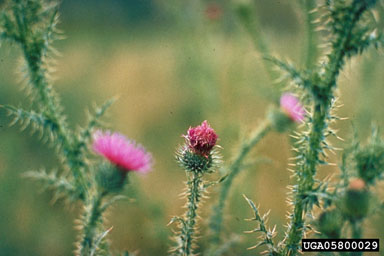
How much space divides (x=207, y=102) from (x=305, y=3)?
3.67ft

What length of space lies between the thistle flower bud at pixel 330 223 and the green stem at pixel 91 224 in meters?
0.79

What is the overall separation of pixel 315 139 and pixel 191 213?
493 mm

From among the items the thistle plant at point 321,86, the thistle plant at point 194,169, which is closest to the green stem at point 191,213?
the thistle plant at point 194,169

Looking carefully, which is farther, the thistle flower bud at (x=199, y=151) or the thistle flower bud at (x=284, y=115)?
the thistle flower bud at (x=284, y=115)

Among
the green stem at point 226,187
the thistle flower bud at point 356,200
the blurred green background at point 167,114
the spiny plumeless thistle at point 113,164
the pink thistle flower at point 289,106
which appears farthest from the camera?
the blurred green background at point 167,114

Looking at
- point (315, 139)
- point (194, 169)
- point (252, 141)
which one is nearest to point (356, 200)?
point (315, 139)

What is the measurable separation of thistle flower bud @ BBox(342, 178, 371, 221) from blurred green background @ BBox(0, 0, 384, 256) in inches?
8.5

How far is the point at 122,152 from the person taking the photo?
4.94 feet

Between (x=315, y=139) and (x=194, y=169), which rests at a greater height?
(x=315, y=139)

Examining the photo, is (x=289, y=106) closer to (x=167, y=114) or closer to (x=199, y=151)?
(x=199, y=151)

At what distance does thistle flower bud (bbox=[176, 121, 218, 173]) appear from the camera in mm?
1321

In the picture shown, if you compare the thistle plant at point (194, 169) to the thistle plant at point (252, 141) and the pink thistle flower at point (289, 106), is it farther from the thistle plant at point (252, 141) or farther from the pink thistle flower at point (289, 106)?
the pink thistle flower at point (289, 106)

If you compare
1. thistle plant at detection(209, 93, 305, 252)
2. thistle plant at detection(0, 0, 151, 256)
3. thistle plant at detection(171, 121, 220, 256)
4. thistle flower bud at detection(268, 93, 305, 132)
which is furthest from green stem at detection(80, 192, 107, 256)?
thistle flower bud at detection(268, 93, 305, 132)

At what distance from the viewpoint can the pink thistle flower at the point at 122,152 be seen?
4.93ft
